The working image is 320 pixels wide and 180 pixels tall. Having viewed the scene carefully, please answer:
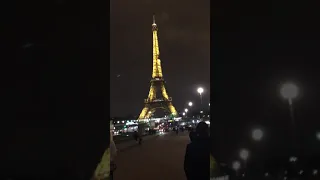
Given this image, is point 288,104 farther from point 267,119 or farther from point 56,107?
point 56,107

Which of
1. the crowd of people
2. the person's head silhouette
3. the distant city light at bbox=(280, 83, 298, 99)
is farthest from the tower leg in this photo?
the person's head silhouette

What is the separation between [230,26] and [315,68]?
1.30 m

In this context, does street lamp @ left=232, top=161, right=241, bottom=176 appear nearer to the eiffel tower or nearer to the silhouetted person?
the silhouetted person

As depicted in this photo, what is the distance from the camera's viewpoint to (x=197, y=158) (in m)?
3.92

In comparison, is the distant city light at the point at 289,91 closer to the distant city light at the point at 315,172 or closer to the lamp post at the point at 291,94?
the lamp post at the point at 291,94

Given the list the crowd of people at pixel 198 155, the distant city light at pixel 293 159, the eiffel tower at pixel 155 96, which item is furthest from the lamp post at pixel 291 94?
the eiffel tower at pixel 155 96

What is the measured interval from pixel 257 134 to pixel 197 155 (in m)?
1.51

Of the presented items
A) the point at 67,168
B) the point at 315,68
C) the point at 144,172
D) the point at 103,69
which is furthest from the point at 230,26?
the point at 144,172

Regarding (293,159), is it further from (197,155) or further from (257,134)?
(197,155)

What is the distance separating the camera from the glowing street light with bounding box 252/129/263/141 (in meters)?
5.05

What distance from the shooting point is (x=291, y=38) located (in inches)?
198

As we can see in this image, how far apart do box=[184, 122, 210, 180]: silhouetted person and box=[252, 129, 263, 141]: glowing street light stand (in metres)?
1.32

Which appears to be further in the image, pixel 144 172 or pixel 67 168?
pixel 144 172

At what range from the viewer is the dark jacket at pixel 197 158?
12.8 feet
